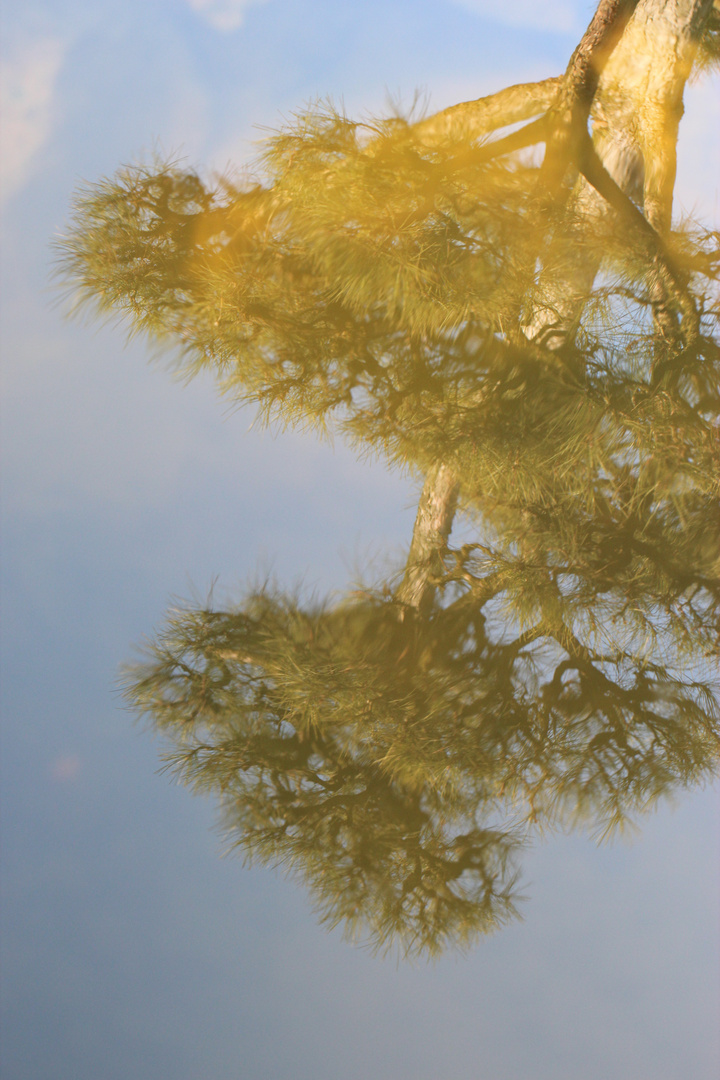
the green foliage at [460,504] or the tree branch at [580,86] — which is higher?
the tree branch at [580,86]

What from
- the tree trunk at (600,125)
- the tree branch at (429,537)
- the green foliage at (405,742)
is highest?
the tree trunk at (600,125)

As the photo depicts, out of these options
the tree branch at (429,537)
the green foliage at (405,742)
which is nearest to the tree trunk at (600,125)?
the tree branch at (429,537)

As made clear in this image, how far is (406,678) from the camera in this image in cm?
73

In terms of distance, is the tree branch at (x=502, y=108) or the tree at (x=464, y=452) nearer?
the tree at (x=464, y=452)

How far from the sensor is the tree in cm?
70

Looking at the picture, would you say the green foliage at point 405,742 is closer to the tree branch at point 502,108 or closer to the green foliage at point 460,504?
the green foliage at point 460,504

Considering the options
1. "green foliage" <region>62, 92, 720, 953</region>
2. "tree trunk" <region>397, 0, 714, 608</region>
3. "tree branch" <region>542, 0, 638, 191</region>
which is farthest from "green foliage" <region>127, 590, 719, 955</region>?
"tree branch" <region>542, 0, 638, 191</region>

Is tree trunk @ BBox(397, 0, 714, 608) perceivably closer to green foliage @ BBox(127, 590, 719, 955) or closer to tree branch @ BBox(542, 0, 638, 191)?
tree branch @ BBox(542, 0, 638, 191)

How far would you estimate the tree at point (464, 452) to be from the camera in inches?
27.4

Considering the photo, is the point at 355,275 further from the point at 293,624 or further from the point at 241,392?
the point at 293,624

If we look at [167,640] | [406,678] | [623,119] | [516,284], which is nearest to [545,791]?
[406,678]

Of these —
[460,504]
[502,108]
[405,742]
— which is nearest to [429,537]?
[460,504]

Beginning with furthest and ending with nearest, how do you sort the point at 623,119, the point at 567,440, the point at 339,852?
the point at 623,119 < the point at 567,440 < the point at 339,852

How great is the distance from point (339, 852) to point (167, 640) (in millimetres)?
297
